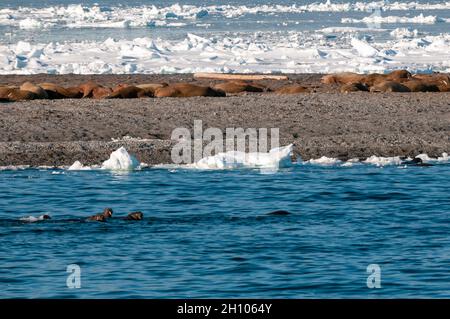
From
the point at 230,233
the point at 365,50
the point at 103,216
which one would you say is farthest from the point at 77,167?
the point at 365,50

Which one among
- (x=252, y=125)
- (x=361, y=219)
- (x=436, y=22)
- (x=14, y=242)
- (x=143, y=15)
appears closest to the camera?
(x=14, y=242)

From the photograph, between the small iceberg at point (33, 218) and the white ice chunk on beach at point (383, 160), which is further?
the white ice chunk on beach at point (383, 160)

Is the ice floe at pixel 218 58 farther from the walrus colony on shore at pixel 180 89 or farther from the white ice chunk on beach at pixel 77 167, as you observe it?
the white ice chunk on beach at pixel 77 167

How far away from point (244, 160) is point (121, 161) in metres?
1.59

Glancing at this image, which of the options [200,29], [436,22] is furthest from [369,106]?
[436,22]

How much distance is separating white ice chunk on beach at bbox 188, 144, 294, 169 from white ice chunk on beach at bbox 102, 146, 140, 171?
78 cm

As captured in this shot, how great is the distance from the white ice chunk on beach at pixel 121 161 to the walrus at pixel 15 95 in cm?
475

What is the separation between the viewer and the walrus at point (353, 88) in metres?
20.3

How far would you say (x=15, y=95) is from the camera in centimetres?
1886

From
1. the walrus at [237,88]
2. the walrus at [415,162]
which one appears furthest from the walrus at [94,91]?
the walrus at [415,162]

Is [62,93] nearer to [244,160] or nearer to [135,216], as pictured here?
[244,160]

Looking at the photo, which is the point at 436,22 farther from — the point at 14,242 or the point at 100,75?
the point at 14,242
